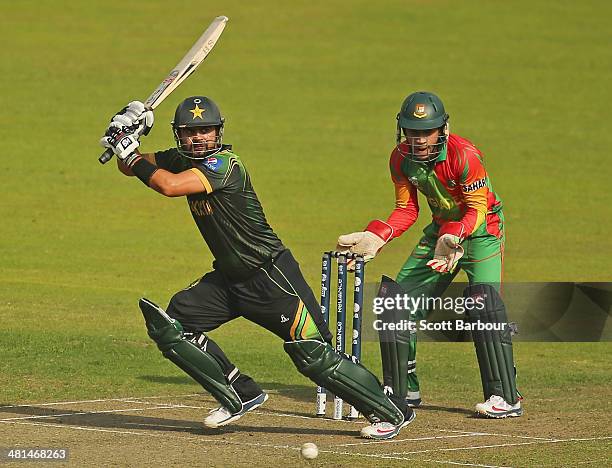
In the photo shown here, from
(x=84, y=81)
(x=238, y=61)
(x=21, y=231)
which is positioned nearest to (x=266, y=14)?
(x=238, y=61)

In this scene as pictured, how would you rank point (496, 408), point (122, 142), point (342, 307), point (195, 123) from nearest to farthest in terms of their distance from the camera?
point (122, 142) → point (195, 123) → point (342, 307) → point (496, 408)

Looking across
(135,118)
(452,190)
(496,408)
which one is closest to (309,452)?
(496,408)

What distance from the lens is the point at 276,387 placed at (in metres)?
11.0

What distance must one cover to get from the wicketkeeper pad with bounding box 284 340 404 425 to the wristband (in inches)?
52.5

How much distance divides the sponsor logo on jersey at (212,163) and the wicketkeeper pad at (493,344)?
7.63 feet

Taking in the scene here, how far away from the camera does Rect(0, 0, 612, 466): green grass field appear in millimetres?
11195

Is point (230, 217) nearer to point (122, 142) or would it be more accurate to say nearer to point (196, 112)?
point (196, 112)

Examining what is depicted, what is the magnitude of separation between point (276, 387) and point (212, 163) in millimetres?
2990

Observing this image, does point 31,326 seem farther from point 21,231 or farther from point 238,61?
point 238,61

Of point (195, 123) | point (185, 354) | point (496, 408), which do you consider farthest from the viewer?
point (496, 408)

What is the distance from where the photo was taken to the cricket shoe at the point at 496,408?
9.67 m

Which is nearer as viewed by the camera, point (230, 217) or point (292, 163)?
point (230, 217)

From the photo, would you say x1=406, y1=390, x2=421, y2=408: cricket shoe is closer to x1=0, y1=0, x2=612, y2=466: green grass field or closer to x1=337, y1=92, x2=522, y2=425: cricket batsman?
x1=337, y1=92, x2=522, y2=425: cricket batsman

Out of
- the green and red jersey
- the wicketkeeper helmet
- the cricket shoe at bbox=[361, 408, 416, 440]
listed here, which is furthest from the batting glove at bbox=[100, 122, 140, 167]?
the cricket shoe at bbox=[361, 408, 416, 440]
